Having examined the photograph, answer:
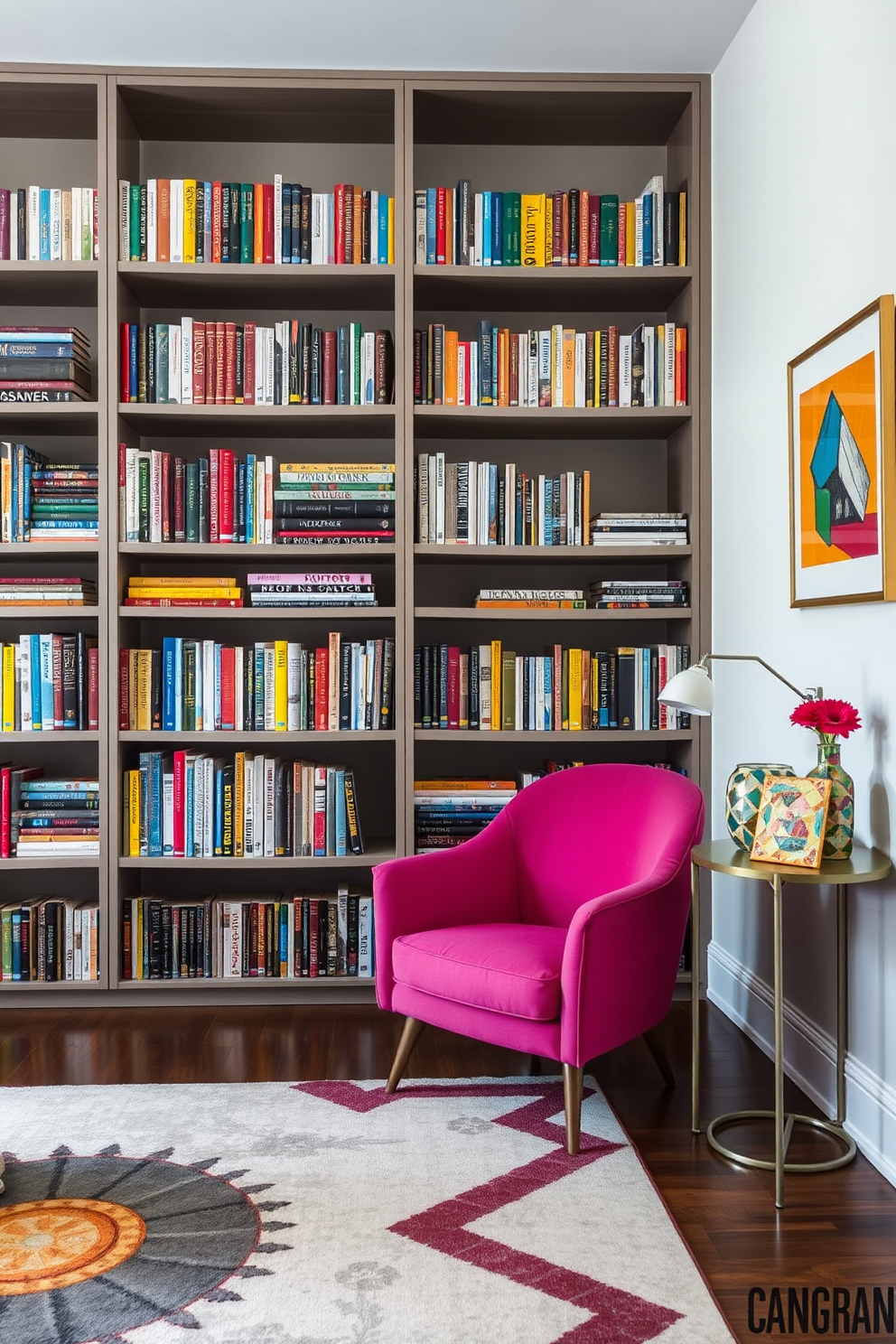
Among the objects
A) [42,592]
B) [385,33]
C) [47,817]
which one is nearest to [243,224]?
[385,33]

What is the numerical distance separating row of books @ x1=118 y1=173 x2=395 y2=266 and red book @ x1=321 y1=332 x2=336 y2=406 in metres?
0.24

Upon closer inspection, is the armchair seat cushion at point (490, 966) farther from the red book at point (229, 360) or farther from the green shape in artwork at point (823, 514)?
the red book at point (229, 360)

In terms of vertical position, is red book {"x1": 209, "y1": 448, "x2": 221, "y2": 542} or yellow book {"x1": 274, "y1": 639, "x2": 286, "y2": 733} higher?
red book {"x1": 209, "y1": 448, "x2": 221, "y2": 542}

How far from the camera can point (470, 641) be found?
12.8 ft

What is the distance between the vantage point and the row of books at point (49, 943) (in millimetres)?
3498

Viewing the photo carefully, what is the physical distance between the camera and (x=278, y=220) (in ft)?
11.6

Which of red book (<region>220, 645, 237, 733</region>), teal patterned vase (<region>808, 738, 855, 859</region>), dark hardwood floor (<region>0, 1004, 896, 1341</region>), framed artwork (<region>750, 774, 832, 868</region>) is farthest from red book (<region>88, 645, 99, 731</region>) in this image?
teal patterned vase (<region>808, 738, 855, 859</region>)

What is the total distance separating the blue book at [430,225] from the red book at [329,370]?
397 millimetres

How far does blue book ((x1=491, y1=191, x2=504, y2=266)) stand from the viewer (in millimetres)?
3539

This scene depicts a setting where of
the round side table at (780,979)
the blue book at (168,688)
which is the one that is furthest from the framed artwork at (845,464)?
Result: the blue book at (168,688)

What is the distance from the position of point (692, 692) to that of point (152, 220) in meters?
2.31

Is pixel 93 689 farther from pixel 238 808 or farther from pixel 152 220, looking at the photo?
pixel 152 220

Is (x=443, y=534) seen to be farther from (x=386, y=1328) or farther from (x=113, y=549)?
(x=386, y=1328)

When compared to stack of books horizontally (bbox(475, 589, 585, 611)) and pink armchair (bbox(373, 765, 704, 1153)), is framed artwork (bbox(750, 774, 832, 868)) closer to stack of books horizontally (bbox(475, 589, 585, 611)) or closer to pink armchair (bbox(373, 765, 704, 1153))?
pink armchair (bbox(373, 765, 704, 1153))
